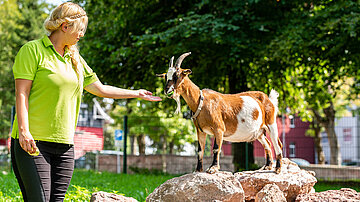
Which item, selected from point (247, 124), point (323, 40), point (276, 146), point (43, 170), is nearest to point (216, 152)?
point (247, 124)

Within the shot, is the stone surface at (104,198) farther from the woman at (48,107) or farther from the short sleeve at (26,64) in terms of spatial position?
the short sleeve at (26,64)

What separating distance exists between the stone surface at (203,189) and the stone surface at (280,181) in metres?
0.54

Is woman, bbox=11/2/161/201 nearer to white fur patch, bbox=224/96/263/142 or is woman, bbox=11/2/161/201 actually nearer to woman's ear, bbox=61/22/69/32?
woman's ear, bbox=61/22/69/32

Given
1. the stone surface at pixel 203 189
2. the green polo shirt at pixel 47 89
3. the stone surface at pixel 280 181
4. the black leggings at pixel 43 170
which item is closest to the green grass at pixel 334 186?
the stone surface at pixel 280 181

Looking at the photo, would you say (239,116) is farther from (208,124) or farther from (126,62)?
(126,62)

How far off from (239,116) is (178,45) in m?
6.03

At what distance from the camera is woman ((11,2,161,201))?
9.39ft

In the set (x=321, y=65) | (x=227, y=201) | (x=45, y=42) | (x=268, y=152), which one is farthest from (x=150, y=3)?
(x=45, y=42)

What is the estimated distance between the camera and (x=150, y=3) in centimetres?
1290

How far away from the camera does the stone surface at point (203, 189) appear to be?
4.74 m

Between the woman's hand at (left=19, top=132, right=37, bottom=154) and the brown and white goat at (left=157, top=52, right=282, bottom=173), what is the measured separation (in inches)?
84.1

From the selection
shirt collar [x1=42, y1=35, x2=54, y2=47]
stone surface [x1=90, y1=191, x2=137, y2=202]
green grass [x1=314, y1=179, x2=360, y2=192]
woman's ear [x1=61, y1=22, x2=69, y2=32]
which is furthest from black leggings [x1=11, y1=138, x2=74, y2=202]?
green grass [x1=314, y1=179, x2=360, y2=192]

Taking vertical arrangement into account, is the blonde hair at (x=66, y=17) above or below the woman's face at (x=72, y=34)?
above

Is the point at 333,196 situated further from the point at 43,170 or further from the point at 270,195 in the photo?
the point at 43,170
